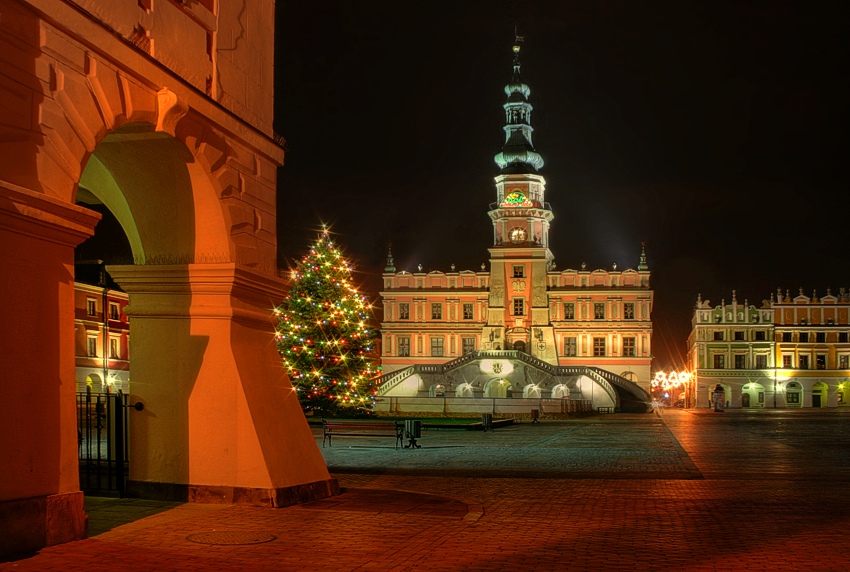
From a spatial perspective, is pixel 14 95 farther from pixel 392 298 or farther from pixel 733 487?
pixel 392 298

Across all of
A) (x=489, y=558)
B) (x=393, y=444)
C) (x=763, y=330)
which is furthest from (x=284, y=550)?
(x=763, y=330)

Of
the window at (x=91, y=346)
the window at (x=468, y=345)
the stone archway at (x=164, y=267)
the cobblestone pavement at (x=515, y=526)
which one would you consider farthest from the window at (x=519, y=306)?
the stone archway at (x=164, y=267)

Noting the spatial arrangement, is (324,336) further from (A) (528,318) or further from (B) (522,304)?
(B) (522,304)

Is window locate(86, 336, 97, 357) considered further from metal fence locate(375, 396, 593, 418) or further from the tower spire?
the tower spire

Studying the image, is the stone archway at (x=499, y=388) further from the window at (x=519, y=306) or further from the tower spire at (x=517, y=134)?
the tower spire at (x=517, y=134)

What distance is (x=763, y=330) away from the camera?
100875 millimetres

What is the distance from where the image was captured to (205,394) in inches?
418

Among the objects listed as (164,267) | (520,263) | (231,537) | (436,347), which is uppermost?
(520,263)

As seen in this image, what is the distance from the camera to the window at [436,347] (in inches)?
3693

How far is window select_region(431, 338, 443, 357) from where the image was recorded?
93.8 meters

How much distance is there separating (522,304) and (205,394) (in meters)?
82.5

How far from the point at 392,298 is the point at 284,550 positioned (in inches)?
3398

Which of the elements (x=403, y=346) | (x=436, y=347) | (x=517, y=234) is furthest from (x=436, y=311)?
(x=517, y=234)

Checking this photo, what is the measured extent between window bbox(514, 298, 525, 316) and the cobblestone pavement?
2878 inches
